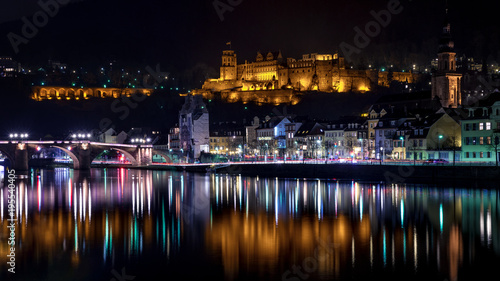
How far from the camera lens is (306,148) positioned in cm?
7038

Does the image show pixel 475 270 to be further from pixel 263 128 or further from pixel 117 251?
pixel 263 128

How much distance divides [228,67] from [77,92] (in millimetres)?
35423

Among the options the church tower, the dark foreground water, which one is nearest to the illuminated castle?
the church tower

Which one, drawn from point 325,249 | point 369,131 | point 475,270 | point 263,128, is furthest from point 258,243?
point 263,128

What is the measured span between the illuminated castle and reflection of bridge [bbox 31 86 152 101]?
21633mm

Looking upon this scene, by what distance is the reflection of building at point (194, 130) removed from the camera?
3044 inches

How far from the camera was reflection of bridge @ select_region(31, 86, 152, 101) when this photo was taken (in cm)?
13675

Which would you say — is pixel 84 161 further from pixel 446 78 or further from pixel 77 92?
pixel 77 92

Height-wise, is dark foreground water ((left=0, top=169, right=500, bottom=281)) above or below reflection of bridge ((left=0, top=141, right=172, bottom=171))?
below

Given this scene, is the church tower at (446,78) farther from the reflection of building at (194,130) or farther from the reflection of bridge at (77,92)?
the reflection of bridge at (77,92)

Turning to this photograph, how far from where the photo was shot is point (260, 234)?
26.0 m

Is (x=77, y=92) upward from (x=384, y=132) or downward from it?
upward

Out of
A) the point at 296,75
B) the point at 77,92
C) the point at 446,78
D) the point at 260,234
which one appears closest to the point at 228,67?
the point at 296,75

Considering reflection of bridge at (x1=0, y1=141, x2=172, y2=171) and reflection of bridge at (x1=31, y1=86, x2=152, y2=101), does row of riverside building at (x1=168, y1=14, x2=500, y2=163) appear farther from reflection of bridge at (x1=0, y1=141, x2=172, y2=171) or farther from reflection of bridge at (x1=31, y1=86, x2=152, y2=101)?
reflection of bridge at (x1=31, y1=86, x2=152, y2=101)
